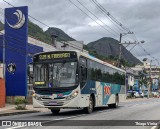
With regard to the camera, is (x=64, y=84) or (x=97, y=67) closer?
(x=64, y=84)

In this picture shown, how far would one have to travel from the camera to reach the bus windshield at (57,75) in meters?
20.7

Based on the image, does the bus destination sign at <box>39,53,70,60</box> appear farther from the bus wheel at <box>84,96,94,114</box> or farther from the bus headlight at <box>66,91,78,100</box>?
the bus wheel at <box>84,96,94,114</box>

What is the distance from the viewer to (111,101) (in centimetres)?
2931

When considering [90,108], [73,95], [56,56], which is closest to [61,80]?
[73,95]

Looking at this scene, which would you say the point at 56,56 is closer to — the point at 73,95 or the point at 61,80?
the point at 61,80

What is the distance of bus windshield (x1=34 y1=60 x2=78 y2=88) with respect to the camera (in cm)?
2072

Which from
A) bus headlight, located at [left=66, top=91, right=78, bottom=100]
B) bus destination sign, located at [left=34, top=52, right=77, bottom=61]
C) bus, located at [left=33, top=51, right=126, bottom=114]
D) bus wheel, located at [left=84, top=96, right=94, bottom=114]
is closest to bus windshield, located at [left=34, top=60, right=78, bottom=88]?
bus, located at [left=33, top=51, right=126, bottom=114]

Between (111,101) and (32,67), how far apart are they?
945 cm

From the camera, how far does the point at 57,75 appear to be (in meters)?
20.7

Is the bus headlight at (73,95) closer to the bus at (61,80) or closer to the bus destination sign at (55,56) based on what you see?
the bus at (61,80)

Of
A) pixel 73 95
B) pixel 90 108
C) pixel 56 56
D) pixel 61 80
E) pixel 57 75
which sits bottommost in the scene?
pixel 90 108

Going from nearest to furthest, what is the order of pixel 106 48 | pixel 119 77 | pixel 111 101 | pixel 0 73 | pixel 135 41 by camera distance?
pixel 111 101, pixel 119 77, pixel 0 73, pixel 135 41, pixel 106 48

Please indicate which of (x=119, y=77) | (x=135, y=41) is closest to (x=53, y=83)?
(x=119, y=77)

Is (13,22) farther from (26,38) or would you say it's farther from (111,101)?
(111,101)
